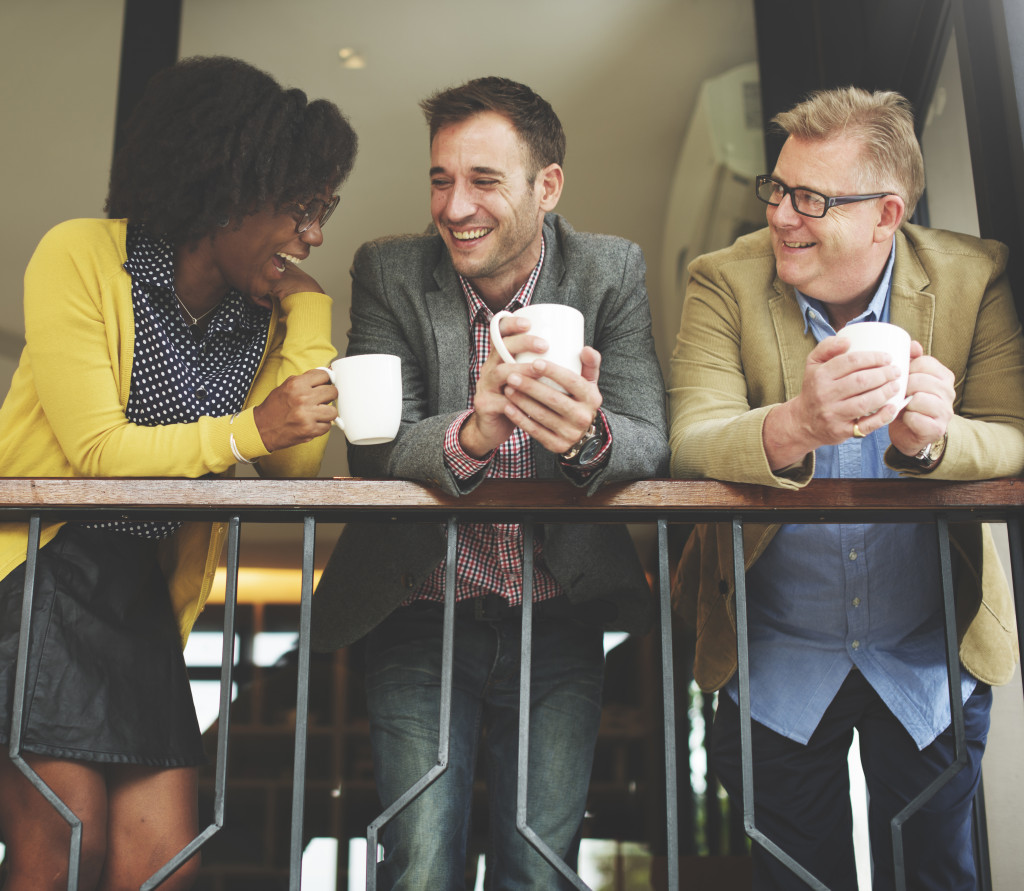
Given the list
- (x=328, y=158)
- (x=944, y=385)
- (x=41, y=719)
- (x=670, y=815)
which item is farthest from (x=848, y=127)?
(x=41, y=719)

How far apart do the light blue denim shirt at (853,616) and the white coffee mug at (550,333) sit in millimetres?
600

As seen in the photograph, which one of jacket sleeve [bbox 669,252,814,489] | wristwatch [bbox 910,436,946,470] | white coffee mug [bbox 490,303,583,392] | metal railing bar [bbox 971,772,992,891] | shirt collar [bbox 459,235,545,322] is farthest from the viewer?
metal railing bar [bbox 971,772,992,891]

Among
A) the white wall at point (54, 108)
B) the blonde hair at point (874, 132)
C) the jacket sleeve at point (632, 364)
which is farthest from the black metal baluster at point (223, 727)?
the white wall at point (54, 108)

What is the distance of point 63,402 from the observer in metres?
1.37

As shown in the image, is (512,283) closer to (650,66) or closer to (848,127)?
(848,127)

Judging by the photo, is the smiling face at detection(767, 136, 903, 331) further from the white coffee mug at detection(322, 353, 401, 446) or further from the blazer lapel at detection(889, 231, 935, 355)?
the white coffee mug at detection(322, 353, 401, 446)

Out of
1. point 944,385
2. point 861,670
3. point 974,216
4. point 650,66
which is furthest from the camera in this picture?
point 650,66

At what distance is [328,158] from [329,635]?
79cm

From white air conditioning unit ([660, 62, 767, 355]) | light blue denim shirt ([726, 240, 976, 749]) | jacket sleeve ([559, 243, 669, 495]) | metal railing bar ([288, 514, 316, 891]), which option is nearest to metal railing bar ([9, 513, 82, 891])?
metal railing bar ([288, 514, 316, 891])

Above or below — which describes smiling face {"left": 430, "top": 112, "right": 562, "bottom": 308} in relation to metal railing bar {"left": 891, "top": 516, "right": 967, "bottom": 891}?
above

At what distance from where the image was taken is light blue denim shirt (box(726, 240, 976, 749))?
1549 mm

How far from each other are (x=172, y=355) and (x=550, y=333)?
652mm

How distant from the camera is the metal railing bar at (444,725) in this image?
1191 millimetres

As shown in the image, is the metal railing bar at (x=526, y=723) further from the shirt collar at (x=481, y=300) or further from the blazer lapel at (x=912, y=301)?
the blazer lapel at (x=912, y=301)
